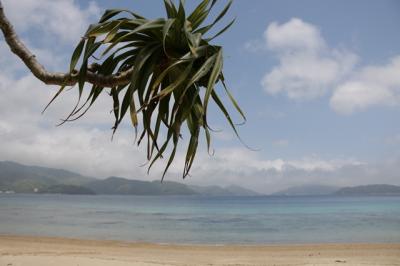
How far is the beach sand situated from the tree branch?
256 inches

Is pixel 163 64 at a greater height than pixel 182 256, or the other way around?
pixel 163 64

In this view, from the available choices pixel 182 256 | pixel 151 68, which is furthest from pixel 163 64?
pixel 182 256

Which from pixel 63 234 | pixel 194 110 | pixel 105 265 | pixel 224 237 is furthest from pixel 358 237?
pixel 194 110

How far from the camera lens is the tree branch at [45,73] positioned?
13.2 feet

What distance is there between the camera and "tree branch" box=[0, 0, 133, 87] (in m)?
4.03

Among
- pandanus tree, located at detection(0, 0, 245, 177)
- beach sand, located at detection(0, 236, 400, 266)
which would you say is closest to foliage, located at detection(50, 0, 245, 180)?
pandanus tree, located at detection(0, 0, 245, 177)

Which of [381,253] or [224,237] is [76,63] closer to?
[381,253]

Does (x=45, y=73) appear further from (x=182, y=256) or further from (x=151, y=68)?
(x=182, y=256)

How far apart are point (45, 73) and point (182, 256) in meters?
13.9

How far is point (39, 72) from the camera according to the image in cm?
406

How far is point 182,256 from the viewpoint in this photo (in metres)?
16.9

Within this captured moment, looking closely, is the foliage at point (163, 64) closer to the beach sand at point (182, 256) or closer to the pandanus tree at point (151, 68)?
the pandanus tree at point (151, 68)

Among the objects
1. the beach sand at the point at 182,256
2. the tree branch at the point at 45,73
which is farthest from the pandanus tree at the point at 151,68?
the beach sand at the point at 182,256

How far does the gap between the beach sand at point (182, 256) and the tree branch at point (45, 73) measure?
650cm
